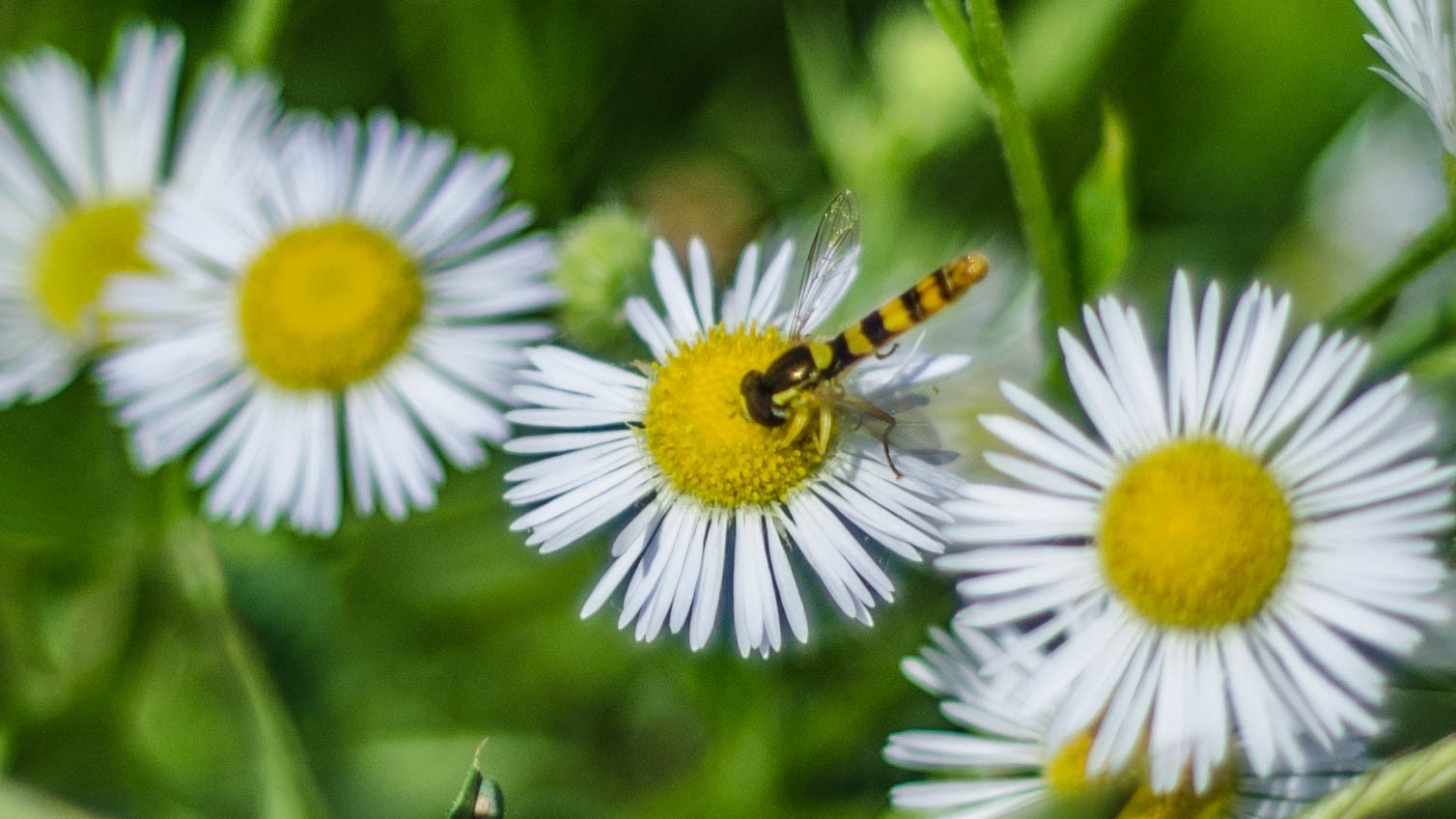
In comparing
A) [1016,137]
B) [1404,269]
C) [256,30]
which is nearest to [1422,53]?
[1404,269]

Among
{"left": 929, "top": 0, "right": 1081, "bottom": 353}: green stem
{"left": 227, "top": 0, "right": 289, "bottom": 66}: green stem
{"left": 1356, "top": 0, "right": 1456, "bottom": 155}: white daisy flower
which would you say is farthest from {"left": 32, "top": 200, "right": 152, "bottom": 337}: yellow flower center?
{"left": 1356, "top": 0, "right": 1456, "bottom": 155}: white daisy flower

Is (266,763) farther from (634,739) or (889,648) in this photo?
(889,648)

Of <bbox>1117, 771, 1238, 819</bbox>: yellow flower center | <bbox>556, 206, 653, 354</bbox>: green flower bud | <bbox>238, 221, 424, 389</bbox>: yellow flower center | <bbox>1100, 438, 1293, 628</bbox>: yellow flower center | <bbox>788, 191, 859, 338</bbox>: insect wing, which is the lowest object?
<bbox>1117, 771, 1238, 819</bbox>: yellow flower center

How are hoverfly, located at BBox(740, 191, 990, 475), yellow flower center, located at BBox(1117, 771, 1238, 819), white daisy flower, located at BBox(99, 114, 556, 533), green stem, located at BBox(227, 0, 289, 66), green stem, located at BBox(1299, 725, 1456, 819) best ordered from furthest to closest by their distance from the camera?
green stem, located at BBox(227, 0, 289, 66) < white daisy flower, located at BBox(99, 114, 556, 533) < hoverfly, located at BBox(740, 191, 990, 475) < yellow flower center, located at BBox(1117, 771, 1238, 819) < green stem, located at BBox(1299, 725, 1456, 819)

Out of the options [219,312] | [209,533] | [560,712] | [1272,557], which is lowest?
[1272,557]

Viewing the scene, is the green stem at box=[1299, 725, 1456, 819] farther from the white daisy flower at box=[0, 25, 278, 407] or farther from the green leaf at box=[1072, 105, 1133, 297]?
the white daisy flower at box=[0, 25, 278, 407]

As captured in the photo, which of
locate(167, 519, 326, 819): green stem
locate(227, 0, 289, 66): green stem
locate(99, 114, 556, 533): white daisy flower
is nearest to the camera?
locate(167, 519, 326, 819): green stem

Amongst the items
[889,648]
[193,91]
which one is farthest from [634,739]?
[193,91]
